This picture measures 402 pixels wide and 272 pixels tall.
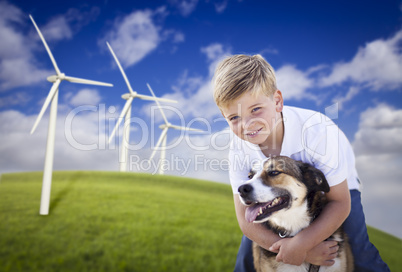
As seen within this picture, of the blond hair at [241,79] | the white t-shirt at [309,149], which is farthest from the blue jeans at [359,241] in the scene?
the blond hair at [241,79]

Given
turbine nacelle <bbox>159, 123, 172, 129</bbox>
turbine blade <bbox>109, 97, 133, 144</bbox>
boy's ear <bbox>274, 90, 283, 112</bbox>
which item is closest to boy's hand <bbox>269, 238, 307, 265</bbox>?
boy's ear <bbox>274, 90, 283, 112</bbox>

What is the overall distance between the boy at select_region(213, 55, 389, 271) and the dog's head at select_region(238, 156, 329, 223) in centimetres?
10

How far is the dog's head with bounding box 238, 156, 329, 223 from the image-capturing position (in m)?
2.77

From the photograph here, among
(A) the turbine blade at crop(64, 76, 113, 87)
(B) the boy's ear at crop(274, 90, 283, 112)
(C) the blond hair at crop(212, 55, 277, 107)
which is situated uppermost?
(A) the turbine blade at crop(64, 76, 113, 87)

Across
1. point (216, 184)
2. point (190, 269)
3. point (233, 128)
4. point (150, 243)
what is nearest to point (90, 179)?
point (216, 184)

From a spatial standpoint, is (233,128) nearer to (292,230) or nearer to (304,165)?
(304,165)

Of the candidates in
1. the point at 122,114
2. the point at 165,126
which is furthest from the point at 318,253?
the point at 165,126

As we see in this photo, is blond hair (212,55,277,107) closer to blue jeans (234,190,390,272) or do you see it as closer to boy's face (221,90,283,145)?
boy's face (221,90,283,145)

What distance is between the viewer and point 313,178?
9.10 feet

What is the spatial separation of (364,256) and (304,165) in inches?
49.6

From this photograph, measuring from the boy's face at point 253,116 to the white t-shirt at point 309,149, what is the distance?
232 mm

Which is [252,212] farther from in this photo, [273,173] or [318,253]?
[318,253]

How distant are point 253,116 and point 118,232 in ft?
42.9

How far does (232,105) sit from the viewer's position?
2.92 meters
